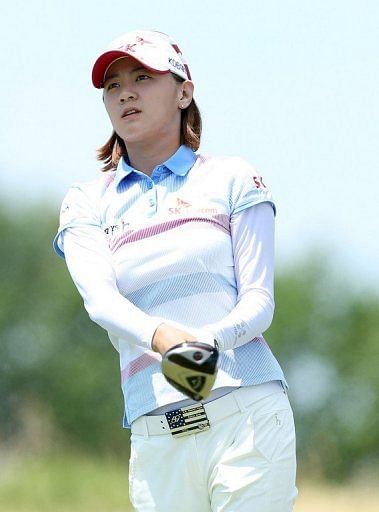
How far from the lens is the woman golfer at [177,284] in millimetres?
3717

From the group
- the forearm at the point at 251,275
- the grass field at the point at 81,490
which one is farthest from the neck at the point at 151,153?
the grass field at the point at 81,490

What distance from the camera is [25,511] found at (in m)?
19.2

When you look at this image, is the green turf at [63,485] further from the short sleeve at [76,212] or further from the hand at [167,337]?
the hand at [167,337]

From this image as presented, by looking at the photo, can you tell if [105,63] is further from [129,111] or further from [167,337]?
[167,337]

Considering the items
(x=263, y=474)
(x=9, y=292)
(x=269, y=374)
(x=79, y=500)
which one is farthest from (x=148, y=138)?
(x=9, y=292)

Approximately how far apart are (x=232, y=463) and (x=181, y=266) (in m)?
0.59

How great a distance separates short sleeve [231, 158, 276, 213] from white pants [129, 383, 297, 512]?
0.55 m

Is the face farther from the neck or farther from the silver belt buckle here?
the silver belt buckle

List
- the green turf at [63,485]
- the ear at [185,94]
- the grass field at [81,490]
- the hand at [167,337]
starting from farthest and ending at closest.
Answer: the grass field at [81,490] → the green turf at [63,485] → the ear at [185,94] → the hand at [167,337]

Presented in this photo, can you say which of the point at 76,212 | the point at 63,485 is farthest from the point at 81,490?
the point at 76,212

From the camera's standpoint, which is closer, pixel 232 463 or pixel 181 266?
pixel 232 463

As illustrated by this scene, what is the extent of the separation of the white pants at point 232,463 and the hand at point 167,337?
0.28 metres

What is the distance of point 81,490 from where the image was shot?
78.9 ft

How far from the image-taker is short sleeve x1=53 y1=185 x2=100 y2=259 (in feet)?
13.3
